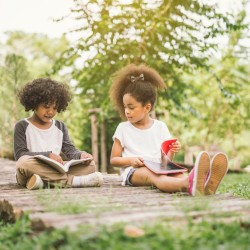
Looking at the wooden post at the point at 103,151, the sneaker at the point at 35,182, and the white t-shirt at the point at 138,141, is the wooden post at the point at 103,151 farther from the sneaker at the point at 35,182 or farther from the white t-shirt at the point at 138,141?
the sneaker at the point at 35,182

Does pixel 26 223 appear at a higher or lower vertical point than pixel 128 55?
lower

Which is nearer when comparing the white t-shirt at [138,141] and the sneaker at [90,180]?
the sneaker at [90,180]

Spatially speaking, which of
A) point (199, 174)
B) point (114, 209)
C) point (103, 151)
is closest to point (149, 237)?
point (114, 209)

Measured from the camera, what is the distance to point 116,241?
219 cm

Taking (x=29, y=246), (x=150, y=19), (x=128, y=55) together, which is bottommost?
(x=29, y=246)

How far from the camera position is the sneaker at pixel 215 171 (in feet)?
12.2

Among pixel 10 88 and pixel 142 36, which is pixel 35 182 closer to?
pixel 142 36

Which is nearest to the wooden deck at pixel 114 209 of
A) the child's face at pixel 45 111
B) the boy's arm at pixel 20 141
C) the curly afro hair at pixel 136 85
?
the boy's arm at pixel 20 141

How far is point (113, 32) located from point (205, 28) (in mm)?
1838

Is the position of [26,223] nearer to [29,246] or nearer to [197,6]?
[29,246]

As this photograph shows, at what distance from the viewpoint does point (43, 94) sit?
4.68 m

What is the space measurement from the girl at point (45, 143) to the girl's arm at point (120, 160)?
232 mm

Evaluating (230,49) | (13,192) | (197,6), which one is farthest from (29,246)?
(230,49)

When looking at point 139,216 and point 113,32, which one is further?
point 113,32
